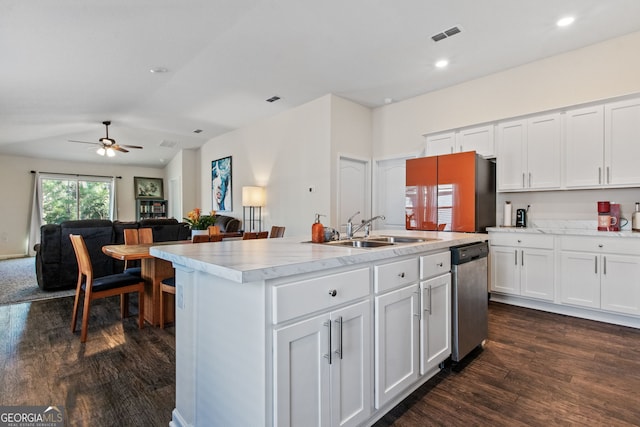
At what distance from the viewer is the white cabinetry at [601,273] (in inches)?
113

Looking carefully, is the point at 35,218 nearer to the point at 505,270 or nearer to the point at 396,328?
the point at 396,328

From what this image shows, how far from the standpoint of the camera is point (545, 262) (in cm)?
335

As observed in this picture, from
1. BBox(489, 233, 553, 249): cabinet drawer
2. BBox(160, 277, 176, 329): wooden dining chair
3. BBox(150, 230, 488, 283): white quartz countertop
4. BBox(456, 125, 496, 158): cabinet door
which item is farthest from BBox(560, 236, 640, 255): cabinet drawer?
BBox(160, 277, 176, 329): wooden dining chair

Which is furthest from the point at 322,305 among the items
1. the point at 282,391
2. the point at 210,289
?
the point at 210,289

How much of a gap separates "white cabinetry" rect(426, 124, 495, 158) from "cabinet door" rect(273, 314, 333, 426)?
3594 millimetres

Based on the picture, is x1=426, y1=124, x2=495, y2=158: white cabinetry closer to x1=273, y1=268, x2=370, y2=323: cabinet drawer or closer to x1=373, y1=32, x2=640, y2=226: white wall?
x1=373, y1=32, x2=640, y2=226: white wall

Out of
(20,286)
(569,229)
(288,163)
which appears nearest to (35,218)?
(20,286)

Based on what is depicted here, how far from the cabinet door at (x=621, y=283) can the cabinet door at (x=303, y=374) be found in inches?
126

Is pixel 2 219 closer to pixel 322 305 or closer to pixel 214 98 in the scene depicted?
pixel 214 98

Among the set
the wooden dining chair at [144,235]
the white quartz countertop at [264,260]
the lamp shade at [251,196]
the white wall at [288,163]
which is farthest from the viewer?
the lamp shade at [251,196]

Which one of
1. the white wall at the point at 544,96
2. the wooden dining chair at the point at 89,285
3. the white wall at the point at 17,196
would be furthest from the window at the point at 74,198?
the white wall at the point at 544,96

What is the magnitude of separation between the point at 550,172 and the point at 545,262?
103 cm

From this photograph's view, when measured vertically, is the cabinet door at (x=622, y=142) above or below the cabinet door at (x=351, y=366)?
above

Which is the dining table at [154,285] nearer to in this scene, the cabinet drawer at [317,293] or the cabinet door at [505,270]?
the cabinet drawer at [317,293]
